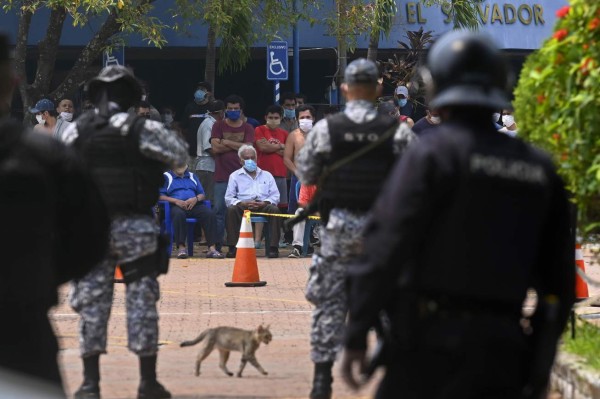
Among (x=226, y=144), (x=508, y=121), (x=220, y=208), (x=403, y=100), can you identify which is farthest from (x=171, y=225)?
(x=403, y=100)

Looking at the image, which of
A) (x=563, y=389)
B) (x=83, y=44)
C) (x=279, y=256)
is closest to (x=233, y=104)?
(x=279, y=256)

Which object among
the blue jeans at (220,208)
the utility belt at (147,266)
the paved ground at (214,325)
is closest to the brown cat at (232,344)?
the paved ground at (214,325)

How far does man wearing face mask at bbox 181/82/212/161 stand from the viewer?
70.4 ft

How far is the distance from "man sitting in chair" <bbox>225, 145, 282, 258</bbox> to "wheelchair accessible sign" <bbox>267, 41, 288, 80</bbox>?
5.53 m

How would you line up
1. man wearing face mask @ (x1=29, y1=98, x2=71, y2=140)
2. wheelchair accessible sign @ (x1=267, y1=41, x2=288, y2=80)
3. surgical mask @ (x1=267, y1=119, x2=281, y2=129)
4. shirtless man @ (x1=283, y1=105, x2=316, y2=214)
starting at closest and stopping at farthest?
man wearing face mask @ (x1=29, y1=98, x2=71, y2=140) → shirtless man @ (x1=283, y1=105, x2=316, y2=214) → surgical mask @ (x1=267, y1=119, x2=281, y2=129) → wheelchair accessible sign @ (x1=267, y1=41, x2=288, y2=80)

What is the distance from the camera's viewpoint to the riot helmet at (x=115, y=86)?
862cm

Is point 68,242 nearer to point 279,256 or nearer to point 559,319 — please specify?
point 559,319

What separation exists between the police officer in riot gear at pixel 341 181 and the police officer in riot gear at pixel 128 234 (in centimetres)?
83

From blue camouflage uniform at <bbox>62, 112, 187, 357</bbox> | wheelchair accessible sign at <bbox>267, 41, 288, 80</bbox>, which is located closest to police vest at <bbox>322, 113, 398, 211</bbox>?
blue camouflage uniform at <bbox>62, 112, 187, 357</bbox>

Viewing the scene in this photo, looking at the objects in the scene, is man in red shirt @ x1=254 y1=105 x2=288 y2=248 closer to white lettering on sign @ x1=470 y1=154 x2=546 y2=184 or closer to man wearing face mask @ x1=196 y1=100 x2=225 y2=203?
man wearing face mask @ x1=196 y1=100 x2=225 y2=203

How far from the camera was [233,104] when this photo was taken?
1995 cm

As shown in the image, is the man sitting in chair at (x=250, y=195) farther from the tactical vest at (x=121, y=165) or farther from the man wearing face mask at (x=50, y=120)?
the tactical vest at (x=121, y=165)

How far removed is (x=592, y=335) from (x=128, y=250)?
9.27ft

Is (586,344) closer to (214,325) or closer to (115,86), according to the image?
(115,86)
